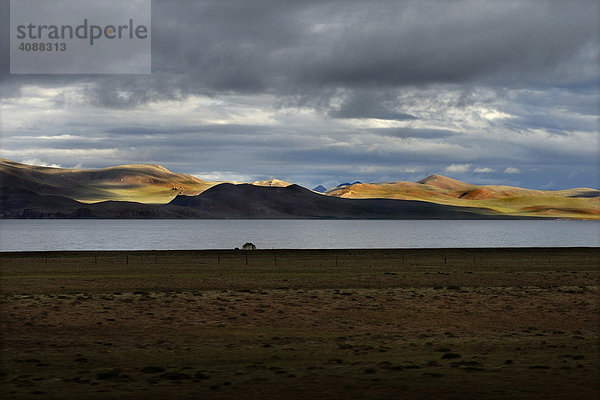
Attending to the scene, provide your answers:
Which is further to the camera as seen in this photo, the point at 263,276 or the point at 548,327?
the point at 263,276

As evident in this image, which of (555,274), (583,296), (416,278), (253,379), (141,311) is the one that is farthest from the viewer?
(555,274)

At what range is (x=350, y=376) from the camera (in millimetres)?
14930

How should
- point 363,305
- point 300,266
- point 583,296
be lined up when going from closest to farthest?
point 363,305, point 583,296, point 300,266

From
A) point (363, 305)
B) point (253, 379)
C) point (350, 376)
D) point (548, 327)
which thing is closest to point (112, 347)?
point (253, 379)

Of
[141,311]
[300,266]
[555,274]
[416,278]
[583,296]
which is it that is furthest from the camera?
[300,266]

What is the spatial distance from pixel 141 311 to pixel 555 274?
97.0 feet

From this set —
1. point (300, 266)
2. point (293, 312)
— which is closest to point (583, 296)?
point (293, 312)

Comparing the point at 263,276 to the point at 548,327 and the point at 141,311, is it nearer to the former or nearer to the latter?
the point at 141,311

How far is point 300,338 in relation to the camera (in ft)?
66.1

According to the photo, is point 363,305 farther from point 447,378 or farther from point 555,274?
point 555,274

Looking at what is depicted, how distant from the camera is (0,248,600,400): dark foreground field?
45.8 feet

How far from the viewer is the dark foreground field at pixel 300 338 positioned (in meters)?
14.0

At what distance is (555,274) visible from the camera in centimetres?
4203

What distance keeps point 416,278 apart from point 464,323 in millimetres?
16259
